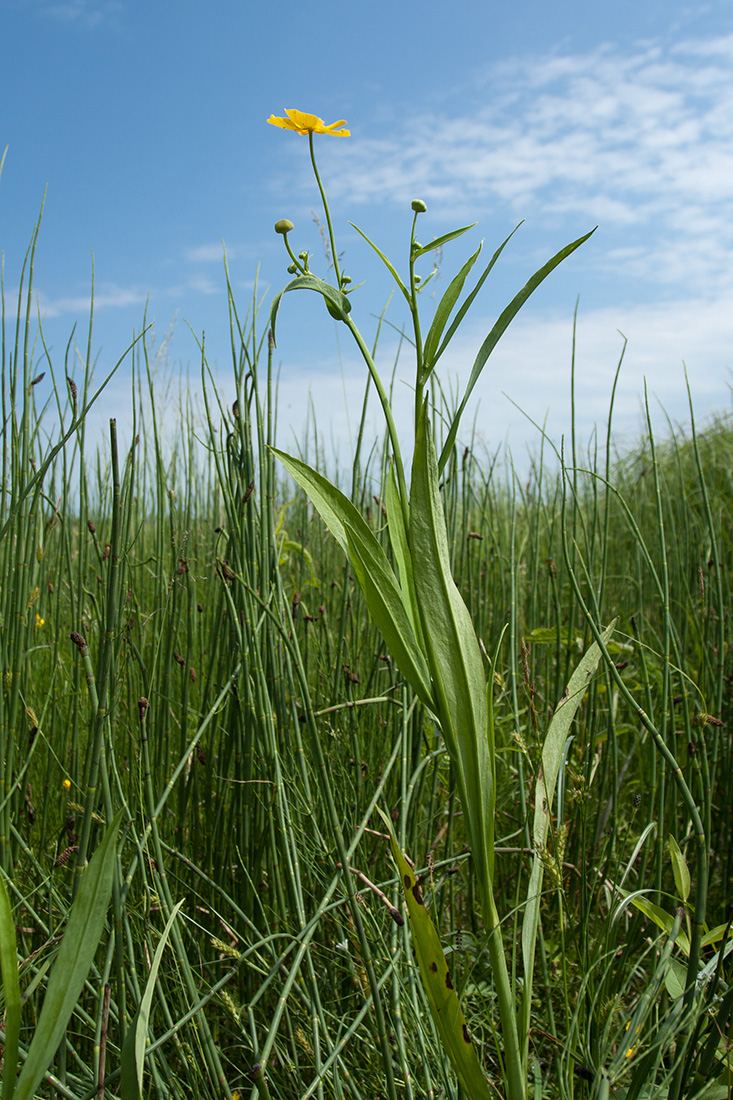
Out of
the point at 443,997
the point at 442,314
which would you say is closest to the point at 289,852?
the point at 443,997

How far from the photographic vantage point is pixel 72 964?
1.67ft

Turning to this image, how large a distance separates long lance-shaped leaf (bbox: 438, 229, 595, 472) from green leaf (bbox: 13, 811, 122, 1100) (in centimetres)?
41

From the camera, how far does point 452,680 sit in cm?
59

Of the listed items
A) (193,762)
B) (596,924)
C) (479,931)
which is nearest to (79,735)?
(193,762)

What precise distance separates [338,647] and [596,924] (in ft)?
1.88

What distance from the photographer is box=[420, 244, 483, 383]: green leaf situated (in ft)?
1.98

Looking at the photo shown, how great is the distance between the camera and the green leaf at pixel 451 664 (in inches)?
23.0

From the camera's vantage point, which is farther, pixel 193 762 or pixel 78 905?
pixel 193 762


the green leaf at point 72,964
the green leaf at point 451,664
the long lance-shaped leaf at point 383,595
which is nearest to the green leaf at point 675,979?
the green leaf at point 451,664

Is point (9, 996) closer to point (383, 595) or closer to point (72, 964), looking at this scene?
point (72, 964)

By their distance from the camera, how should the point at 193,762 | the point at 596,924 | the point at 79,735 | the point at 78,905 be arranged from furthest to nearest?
the point at 79,735 < the point at 596,924 < the point at 193,762 < the point at 78,905

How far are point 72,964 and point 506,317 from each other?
1.96 feet

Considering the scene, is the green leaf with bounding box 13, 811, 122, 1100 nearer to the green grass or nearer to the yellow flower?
the green grass

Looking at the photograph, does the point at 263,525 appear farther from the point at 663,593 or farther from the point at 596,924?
the point at 596,924
